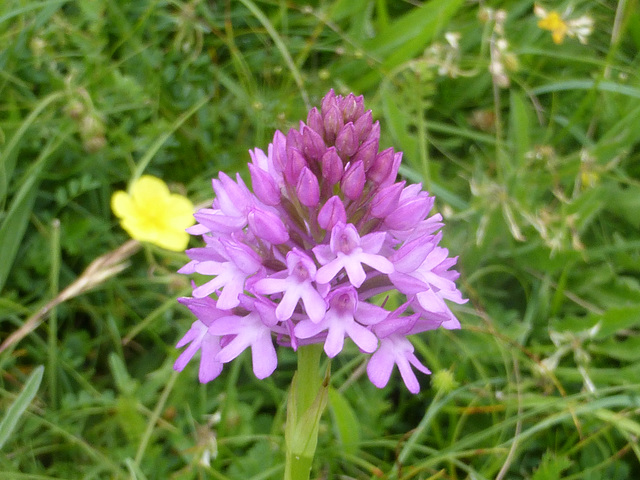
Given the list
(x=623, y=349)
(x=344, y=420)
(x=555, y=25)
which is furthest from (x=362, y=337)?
(x=555, y=25)

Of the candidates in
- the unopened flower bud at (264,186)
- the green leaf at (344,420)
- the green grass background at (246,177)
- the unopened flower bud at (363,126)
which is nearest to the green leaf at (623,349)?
the green grass background at (246,177)

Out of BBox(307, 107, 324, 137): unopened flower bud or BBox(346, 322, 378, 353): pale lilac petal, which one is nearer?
BBox(346, 322, 378, 353): pale lilac petal

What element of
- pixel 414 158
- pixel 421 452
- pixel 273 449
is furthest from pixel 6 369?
pixel 414 158

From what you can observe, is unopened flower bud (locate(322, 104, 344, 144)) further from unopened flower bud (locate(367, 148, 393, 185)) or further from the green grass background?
the green grass background

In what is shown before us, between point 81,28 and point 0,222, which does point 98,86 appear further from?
point 0,222

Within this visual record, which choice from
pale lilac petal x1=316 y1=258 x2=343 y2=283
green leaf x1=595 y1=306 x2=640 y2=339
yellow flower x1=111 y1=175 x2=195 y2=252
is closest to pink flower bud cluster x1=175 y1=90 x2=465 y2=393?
pale lilac petal x1=316 y1=258 x2=343 y2=283

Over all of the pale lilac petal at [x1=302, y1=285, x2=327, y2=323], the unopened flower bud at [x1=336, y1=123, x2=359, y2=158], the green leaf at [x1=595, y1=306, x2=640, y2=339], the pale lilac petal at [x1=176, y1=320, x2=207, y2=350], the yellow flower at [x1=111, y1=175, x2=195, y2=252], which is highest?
the unopened flower bud at [x1=336, y1=123, x2=359, y2=158]

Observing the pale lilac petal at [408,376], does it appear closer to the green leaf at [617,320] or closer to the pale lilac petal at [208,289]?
the pale lilac petal at [208,289]
